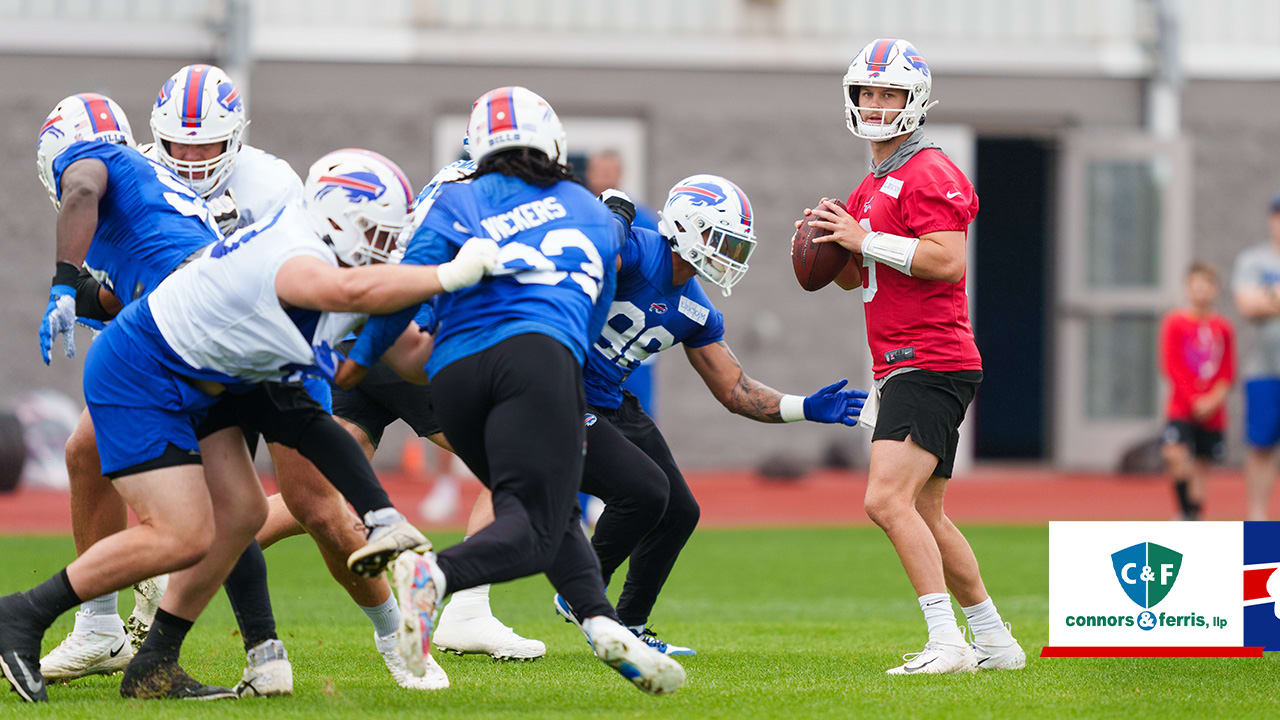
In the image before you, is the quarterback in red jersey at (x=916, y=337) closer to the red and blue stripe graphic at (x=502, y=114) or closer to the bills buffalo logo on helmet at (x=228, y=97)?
the red and blue stripe graphic at (x=502, y=114)

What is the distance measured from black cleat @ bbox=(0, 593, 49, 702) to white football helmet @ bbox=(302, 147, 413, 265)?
1.53m

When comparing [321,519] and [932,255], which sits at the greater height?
[932,255]

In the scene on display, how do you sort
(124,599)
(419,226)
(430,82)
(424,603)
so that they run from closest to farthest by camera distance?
(424,603)
(419,226)
(124,599)
(430,82)

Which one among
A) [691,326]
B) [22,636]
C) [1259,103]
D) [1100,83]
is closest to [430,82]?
[1100,83]

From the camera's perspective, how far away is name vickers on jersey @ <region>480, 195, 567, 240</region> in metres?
5.03

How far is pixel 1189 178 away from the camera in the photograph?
17562 millimetres

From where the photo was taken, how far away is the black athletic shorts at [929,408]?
593 cm

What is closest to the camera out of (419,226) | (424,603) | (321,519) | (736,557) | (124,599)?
(424,603)

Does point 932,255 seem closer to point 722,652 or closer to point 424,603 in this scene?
point 722,652

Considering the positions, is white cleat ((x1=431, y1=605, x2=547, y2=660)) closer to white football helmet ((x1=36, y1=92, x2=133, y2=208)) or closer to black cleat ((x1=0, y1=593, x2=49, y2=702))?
black cleat ((x1=0, y1=593, x2=49, y2=702))

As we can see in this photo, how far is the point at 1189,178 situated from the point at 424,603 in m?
14.8

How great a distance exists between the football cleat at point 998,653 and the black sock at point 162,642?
2.90m

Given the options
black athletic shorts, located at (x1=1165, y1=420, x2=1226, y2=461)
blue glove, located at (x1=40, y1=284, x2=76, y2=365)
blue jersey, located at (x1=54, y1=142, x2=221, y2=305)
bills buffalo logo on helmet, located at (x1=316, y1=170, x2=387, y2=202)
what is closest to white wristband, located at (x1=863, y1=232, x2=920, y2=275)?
bills buffalo logo on helmet, located at (x1=316, y1=170, x2=387, y2=202)

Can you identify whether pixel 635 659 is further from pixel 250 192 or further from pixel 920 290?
pixel 250 192
